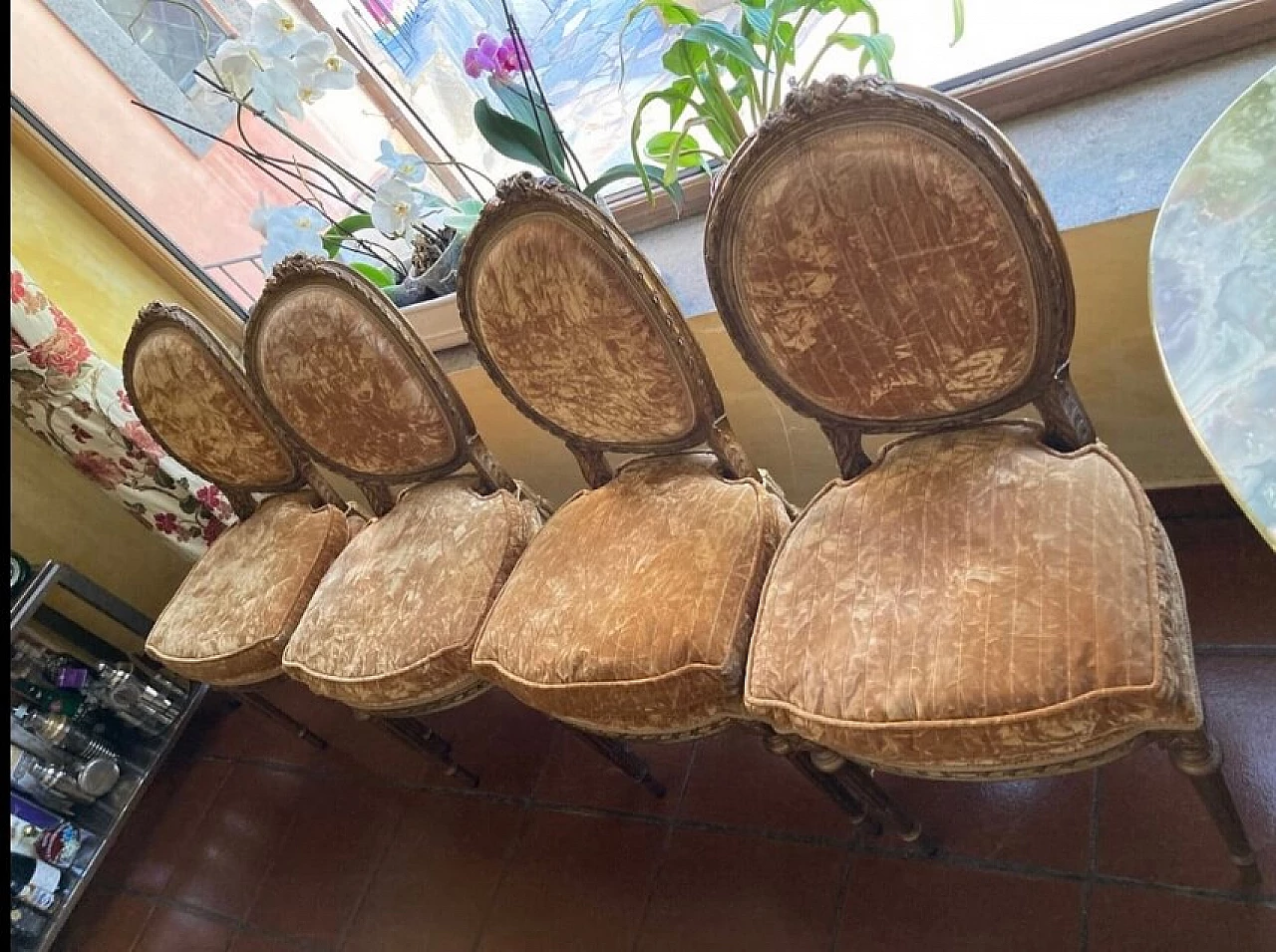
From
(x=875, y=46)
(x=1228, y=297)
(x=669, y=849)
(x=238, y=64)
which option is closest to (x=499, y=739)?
(x=669, y=849)

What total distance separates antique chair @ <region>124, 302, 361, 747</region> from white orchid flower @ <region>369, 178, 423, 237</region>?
41cm

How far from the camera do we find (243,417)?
1.78 m

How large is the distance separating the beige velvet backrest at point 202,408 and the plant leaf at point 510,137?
673 millimetres

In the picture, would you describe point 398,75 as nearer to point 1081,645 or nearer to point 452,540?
point 452,540

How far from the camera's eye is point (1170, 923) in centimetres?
112

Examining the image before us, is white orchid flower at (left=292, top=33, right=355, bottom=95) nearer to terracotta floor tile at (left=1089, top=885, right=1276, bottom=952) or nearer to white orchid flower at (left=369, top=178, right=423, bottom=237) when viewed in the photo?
white orchid flower at (left=369, top=178, right=423, bottom=237)

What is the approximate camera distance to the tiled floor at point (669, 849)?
120cm

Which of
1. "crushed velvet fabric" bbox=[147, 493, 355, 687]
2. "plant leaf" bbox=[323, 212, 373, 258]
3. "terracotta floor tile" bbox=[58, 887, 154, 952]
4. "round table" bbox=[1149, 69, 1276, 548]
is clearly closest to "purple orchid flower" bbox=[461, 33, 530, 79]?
"plant leaf" bbox=[323, 212, 373, 258]

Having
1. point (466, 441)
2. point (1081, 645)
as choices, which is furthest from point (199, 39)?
point (1081, 645)

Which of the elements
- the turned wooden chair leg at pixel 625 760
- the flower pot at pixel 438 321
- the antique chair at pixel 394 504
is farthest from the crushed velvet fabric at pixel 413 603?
the flower pot at pixel 438 321

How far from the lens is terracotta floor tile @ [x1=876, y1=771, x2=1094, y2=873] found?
1.25 meters

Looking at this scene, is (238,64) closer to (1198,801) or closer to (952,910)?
(952,910)

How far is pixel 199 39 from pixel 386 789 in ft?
5.36

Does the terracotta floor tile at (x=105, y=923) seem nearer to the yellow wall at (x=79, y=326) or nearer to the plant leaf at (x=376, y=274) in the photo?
the yellow wall at (x=79, y=326)
